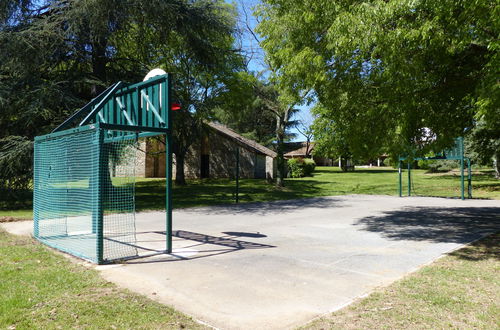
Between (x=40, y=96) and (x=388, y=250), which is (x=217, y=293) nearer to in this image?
(x=388, y=250)

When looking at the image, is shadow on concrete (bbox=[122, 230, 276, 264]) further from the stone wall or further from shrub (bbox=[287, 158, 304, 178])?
shrub (bbox=[287, 158, 304, 178])

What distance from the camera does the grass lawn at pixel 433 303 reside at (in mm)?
3709

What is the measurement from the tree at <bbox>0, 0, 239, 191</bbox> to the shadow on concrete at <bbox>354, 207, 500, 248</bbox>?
34.5 feet

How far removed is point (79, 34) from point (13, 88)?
3.09 m

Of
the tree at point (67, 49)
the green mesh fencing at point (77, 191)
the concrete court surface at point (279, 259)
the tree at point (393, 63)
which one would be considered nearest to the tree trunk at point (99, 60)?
the tree at point (67, 49)

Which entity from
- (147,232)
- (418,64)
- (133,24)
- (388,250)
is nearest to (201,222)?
(147,232)

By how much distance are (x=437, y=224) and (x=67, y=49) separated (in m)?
14.2

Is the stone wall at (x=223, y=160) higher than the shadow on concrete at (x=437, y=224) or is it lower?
higher

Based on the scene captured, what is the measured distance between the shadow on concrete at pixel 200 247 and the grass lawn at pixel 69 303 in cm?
112

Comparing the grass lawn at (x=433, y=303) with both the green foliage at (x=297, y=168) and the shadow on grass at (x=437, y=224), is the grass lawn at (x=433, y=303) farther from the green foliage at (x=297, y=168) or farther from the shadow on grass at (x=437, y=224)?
the green foliage at (x=297, y=168)

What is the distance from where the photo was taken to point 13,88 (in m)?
13.9

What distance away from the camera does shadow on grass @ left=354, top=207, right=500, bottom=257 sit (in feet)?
28.4

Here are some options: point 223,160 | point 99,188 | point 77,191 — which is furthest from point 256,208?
point 223,160

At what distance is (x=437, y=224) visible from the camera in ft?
34.4
